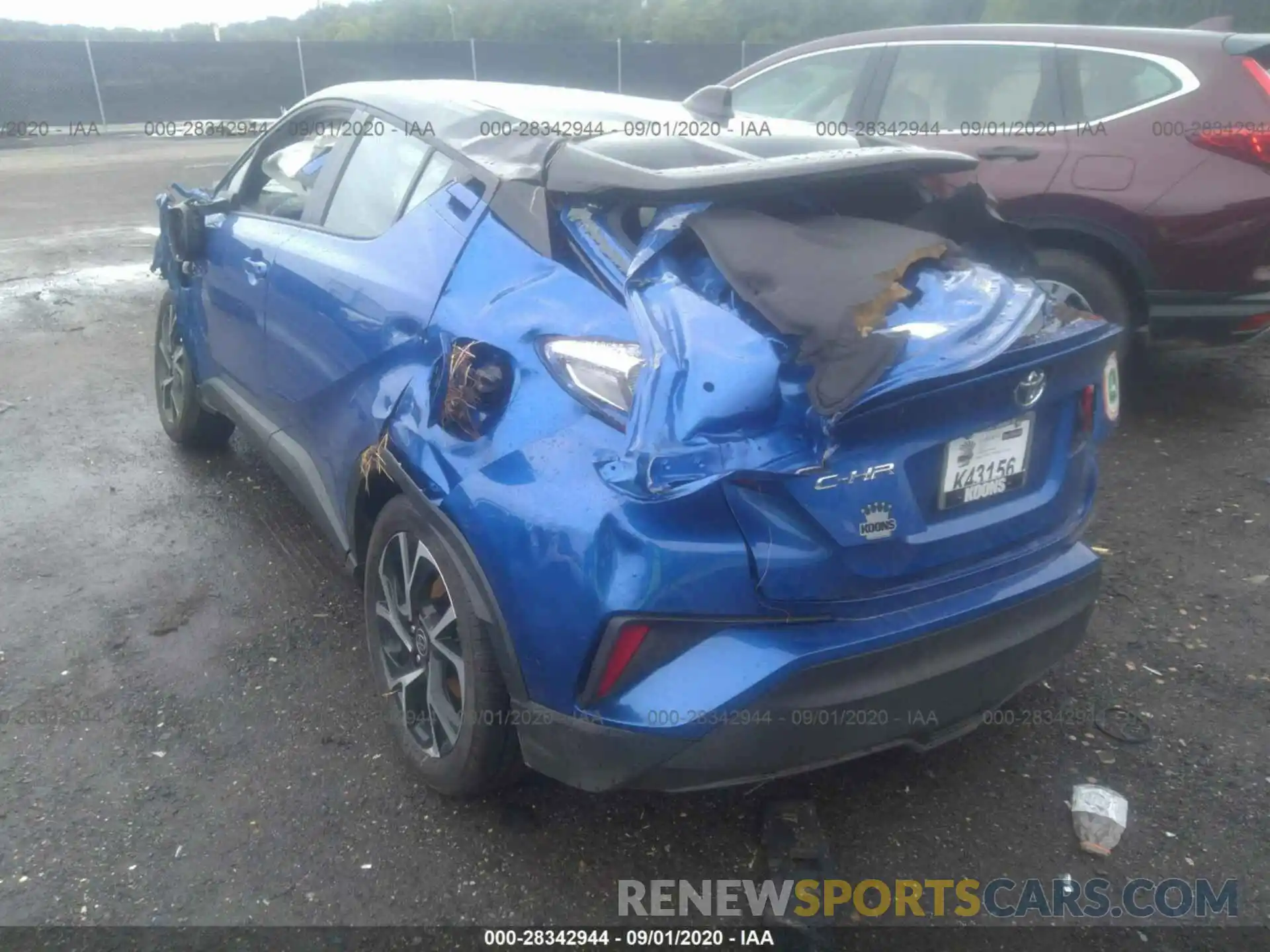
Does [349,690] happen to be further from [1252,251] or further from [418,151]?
[1252,251]

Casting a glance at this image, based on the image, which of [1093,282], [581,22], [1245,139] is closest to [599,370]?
[1093,282]

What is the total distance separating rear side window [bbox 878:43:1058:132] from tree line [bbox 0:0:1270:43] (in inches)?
1060

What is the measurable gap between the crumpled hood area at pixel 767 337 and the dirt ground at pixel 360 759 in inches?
43.1

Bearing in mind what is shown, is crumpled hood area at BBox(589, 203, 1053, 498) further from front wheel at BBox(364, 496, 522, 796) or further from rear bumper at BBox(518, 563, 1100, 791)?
front wheel at BBox(364, 496, 522, 796)

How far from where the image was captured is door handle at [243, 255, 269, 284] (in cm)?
347

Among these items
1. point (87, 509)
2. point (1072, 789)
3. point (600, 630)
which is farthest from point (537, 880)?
point (87, 509)

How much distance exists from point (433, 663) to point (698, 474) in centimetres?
103

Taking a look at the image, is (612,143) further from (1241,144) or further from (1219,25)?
(1219,25)

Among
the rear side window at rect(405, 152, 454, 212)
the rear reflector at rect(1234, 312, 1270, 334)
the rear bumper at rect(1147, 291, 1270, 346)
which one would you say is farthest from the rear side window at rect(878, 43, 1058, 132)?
the rear side window at rect(405, 152, 454, 212)

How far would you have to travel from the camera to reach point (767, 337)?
2.03 metres

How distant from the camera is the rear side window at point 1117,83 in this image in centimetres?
488

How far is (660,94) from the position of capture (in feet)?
97.7

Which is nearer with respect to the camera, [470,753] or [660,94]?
[470,753]

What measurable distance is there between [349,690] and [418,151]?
5.23 ft
